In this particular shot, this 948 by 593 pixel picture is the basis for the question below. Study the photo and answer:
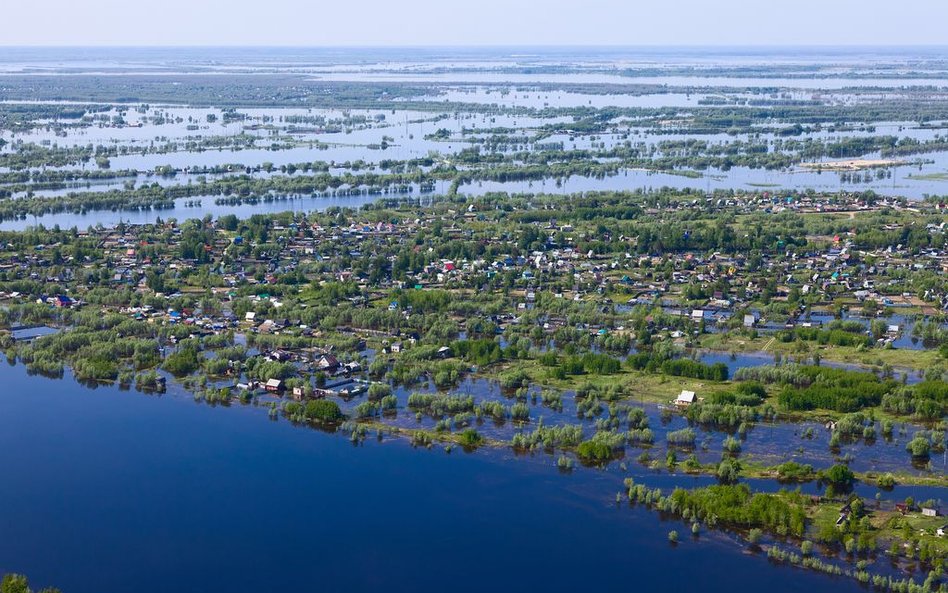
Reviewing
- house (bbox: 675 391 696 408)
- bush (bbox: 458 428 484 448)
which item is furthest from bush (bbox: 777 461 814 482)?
bush (bbox: 458 428 484 448)

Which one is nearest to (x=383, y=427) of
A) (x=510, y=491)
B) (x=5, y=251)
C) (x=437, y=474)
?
(x=437, y=474)

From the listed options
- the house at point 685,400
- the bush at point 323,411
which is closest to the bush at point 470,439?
the bush at point 323,411

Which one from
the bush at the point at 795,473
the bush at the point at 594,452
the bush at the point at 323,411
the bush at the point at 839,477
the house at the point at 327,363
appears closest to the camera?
the bush at the point at 839,477

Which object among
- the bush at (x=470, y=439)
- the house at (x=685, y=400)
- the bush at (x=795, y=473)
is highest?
the house at (x=685, y=400)

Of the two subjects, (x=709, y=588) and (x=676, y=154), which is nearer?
(x=709, y=588)

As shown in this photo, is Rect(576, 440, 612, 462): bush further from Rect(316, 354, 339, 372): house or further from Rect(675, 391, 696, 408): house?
Rect(316, 354, 339, 372): house

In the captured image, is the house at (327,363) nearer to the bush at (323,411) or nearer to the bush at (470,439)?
the bush at (323,411)

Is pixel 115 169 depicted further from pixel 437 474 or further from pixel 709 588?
pixel 709 588

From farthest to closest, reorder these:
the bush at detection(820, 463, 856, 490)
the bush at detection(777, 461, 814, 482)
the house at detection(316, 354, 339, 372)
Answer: the house at detection(316, 354, 339, 372) → the bush at detection(777, 461, 814, 482) → the bush at detection(820, 463, 856, 490)

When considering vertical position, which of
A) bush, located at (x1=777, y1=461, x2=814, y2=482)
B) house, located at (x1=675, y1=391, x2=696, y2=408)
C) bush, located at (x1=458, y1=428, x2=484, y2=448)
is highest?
house, located at (x1=675, y1=391, x2=696, y2=408)
